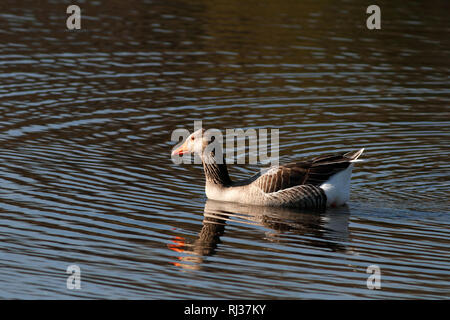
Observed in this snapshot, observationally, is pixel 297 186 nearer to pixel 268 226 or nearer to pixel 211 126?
pixel 268 226

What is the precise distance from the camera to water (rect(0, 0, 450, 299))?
12750 millimetres

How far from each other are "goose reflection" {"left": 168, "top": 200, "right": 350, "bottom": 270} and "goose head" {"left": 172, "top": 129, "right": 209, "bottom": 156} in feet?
3.65

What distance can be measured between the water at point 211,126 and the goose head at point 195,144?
0.74 m

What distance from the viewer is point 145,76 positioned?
26.1 m

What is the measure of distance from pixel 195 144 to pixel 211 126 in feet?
15.2

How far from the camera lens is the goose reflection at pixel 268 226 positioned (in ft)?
45.2

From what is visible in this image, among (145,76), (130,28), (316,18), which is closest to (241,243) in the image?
(145,76)

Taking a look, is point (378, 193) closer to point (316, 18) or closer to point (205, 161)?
point (205, 161)

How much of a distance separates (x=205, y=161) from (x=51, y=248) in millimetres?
4439

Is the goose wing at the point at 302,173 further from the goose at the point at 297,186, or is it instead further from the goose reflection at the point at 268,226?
the goose reflection at the point at 268,226

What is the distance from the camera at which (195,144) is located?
17203 millimetres

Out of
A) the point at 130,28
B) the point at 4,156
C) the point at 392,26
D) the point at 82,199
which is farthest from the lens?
the point at 392,26
